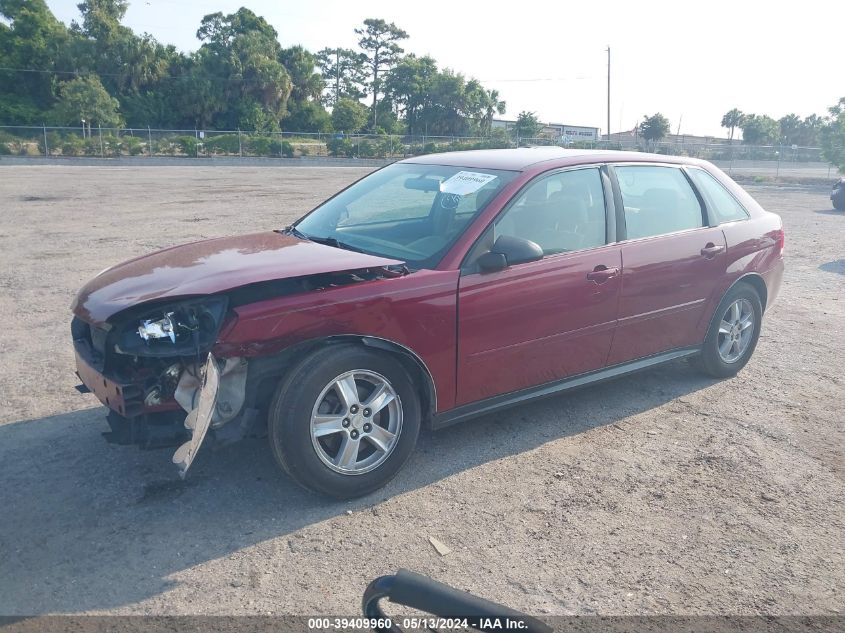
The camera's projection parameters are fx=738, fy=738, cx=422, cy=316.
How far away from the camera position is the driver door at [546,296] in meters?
4.23

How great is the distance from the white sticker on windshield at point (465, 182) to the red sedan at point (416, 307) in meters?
0.01

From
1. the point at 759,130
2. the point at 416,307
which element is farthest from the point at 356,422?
the point at 759,130

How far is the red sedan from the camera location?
3.61m

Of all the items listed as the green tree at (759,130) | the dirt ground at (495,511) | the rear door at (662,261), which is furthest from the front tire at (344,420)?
the green tree at (759,130)

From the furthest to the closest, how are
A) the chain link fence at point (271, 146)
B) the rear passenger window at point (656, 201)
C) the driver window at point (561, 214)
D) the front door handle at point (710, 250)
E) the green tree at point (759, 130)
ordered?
the green tree at point (759, 130) → the chain link fence at point (271, 146) → the front door handle at point (710, 250) → the rear passenger window at point (656, 201) → the driver window at point (561, 214)

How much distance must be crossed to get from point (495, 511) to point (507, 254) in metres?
1.42

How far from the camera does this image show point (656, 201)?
5391mm

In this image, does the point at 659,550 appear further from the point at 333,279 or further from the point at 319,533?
the point at 333,279

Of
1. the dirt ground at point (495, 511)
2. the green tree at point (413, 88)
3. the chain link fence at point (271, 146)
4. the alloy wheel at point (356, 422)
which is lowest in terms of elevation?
the dirt ground at point (495, 511)

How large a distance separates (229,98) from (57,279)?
5613 cm

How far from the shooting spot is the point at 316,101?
6844 cm

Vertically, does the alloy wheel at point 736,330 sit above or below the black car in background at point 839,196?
below

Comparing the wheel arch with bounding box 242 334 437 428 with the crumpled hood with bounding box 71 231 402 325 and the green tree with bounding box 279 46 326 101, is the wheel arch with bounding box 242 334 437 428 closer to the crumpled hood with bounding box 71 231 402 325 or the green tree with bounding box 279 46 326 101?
the crumpled hood with bounding box 71 231 402 325

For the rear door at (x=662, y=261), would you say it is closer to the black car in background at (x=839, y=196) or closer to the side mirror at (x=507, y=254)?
the side mirror at (x=507, y=254)
